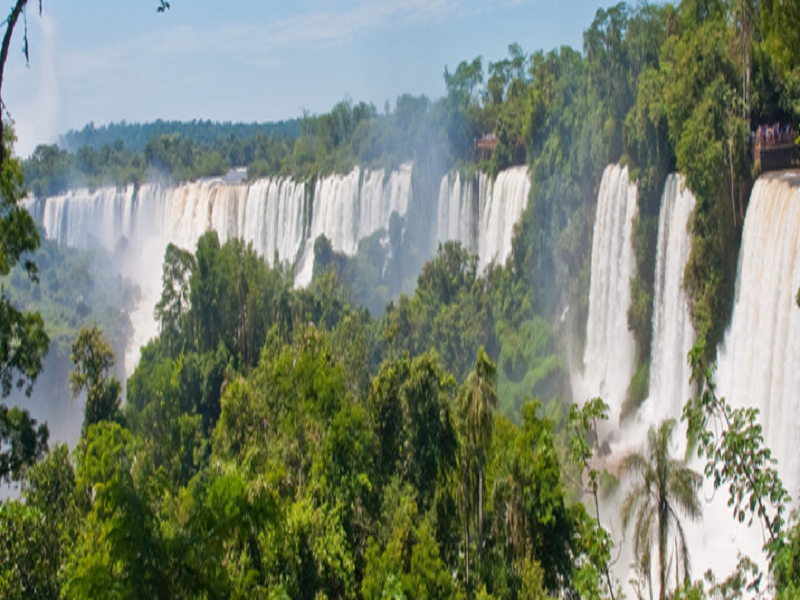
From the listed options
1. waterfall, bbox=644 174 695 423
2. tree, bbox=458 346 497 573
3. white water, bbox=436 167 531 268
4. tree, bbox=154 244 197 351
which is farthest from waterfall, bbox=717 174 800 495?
tree, bbox=154 244 197 351

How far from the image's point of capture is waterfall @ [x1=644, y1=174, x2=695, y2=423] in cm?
2695

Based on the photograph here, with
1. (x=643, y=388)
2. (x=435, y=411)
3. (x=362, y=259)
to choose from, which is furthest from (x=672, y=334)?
(x=362, y=259)

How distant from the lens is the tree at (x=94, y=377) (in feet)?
93.5

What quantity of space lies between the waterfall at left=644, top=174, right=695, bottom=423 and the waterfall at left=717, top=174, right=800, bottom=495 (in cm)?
343

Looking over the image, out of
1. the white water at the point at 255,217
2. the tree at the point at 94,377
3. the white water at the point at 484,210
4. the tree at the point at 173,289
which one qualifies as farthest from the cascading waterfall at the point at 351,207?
the tree at the point at 94,377

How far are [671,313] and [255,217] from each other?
131ft

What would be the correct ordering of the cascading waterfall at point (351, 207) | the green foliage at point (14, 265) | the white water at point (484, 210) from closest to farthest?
the green foliage at point (14, 265) < the white water at point (484, 210) < the cascading waterfall at point (351, 207)

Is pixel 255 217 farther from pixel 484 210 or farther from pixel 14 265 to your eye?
pixel 14 265

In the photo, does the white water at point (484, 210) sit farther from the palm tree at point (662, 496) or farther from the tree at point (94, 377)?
the palm tree at point (662, 496)

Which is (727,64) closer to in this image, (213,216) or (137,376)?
(137,376)

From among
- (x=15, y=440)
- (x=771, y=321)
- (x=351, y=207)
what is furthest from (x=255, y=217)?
(x=15, y=440)

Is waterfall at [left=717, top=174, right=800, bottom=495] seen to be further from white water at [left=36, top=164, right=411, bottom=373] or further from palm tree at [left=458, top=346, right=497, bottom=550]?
white water at [left=36, top=164, right=411, bottom=373]

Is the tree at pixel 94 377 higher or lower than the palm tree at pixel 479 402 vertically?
lower

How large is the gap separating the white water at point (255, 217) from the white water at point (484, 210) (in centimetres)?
520
